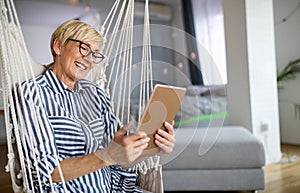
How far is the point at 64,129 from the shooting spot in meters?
0.72

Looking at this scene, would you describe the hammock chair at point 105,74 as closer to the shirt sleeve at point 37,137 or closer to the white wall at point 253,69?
the shirt sleeve at point 37,137

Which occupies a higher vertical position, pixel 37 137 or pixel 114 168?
pixel 37 137

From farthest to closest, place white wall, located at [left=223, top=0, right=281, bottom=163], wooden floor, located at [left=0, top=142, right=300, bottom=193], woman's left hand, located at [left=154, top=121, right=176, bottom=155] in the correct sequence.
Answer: white wall, located at [left=223, top=0, right=281, bottom=163] → wooden floor, located at [left=0, top=142, right=300, bottom=193] → woman's left hand, located at [left=154, top=121, right=176, bottom=155]

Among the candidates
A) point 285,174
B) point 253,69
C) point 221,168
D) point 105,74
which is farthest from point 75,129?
point 253,69

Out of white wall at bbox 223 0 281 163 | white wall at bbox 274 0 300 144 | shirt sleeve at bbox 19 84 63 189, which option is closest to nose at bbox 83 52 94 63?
shirt sleeve at bbox 19 84 63 189

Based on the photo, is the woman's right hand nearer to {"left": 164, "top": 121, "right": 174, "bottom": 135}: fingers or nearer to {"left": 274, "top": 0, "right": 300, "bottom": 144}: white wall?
{"left": 164, "top": 121, "right": 174, "bottom": 135}: fingers

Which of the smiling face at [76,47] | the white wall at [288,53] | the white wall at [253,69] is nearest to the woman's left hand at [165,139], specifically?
the smiling face at [76,47]

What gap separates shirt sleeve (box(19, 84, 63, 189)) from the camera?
66 cm

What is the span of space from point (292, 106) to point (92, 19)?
9.04 ft

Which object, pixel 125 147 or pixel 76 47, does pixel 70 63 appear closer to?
pixel 76 47

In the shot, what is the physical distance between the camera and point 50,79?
2.57ft

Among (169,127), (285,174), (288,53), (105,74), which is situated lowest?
(285,174)

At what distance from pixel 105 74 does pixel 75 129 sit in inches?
11.1

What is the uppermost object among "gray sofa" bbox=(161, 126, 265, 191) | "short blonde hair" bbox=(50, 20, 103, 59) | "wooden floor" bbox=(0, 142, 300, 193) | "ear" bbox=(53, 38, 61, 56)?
"short blonde hair" bbox=(50, 20, 103, 59)
